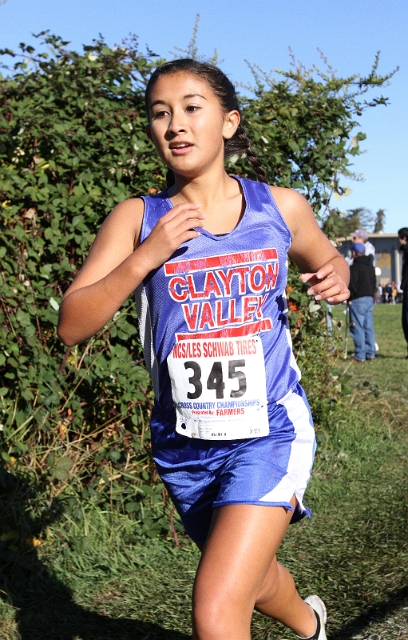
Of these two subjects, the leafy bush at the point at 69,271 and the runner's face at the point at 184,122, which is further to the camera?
the leafy bush at the point at 69,271

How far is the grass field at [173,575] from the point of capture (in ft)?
11.5

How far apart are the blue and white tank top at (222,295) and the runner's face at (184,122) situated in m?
0.18

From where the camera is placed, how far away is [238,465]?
99.3 inches

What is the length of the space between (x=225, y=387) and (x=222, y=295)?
0.27 meters

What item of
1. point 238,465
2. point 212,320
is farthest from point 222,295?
point 238,465

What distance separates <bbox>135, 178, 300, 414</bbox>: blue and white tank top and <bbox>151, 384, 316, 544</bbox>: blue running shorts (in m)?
0.07

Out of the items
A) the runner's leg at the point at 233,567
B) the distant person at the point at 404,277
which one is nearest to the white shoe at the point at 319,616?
the runner's leg at the point at 233,567

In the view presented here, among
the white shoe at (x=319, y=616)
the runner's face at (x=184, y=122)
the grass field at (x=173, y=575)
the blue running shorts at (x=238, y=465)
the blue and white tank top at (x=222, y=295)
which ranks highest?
the runner's face at (x=184, y=122)

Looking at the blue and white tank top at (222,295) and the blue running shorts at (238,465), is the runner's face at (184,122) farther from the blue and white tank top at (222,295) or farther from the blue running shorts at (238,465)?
the blue running shorts at (238,465)

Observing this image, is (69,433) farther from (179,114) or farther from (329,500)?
(179,114)

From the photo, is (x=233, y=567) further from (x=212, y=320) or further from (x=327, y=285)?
(x=327, y=285)

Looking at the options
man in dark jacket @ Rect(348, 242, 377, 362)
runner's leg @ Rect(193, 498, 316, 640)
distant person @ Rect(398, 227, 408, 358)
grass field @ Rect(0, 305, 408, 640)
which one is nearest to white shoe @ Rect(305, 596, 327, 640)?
grass field @ Rect(0, 305, 408, 640)

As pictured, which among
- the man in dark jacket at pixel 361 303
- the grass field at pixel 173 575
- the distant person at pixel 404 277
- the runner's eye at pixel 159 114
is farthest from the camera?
the man in dark jacket at pixel 361 303

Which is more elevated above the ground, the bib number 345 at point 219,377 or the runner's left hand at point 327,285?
the runner's left hand at point 327,285
